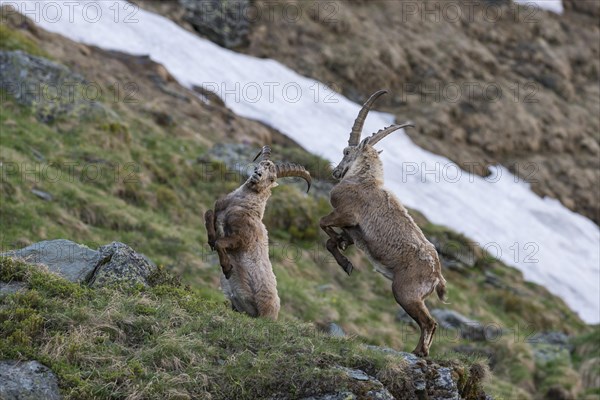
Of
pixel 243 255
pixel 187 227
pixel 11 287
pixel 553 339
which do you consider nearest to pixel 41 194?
pixel 187 227

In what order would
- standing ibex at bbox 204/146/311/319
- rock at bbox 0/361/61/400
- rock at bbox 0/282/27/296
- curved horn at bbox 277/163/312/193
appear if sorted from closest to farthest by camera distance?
rock at bbox 0/361/61/400
rock at bbox 0/282/27/296
standing ibex at bbox 204/146/311/319
curved horn at bbox 277/163/312/193

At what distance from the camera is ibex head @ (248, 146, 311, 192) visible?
486 inches

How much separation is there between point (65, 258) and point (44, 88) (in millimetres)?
13328

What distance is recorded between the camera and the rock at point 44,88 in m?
23.1

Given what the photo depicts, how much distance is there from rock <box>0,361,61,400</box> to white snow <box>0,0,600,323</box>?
2446cm

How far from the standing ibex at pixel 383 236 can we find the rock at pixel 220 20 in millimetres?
28390

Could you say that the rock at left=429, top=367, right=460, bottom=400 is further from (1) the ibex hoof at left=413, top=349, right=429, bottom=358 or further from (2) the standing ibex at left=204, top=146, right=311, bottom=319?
(2) the standing ibex at left=204, top=146, right=311, bottom=319

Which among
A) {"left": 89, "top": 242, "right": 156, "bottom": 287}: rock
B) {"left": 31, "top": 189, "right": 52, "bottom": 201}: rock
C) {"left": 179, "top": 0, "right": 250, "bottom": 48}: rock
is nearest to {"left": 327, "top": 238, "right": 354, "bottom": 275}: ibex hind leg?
{"left": 89, "top": 242, "right": 156, "bottom": 287}: rock

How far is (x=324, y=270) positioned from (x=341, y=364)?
13963mm

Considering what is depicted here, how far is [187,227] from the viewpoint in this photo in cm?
2164

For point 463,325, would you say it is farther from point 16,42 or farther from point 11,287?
point 16,42

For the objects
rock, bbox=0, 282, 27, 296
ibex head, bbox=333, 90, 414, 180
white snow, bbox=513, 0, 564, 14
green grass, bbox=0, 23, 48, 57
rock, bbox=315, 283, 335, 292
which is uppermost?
white snow, bbox=513, 0, 564, 14

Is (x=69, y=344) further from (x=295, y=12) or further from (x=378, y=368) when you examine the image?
(x=295, y=12)

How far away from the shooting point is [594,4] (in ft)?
177
